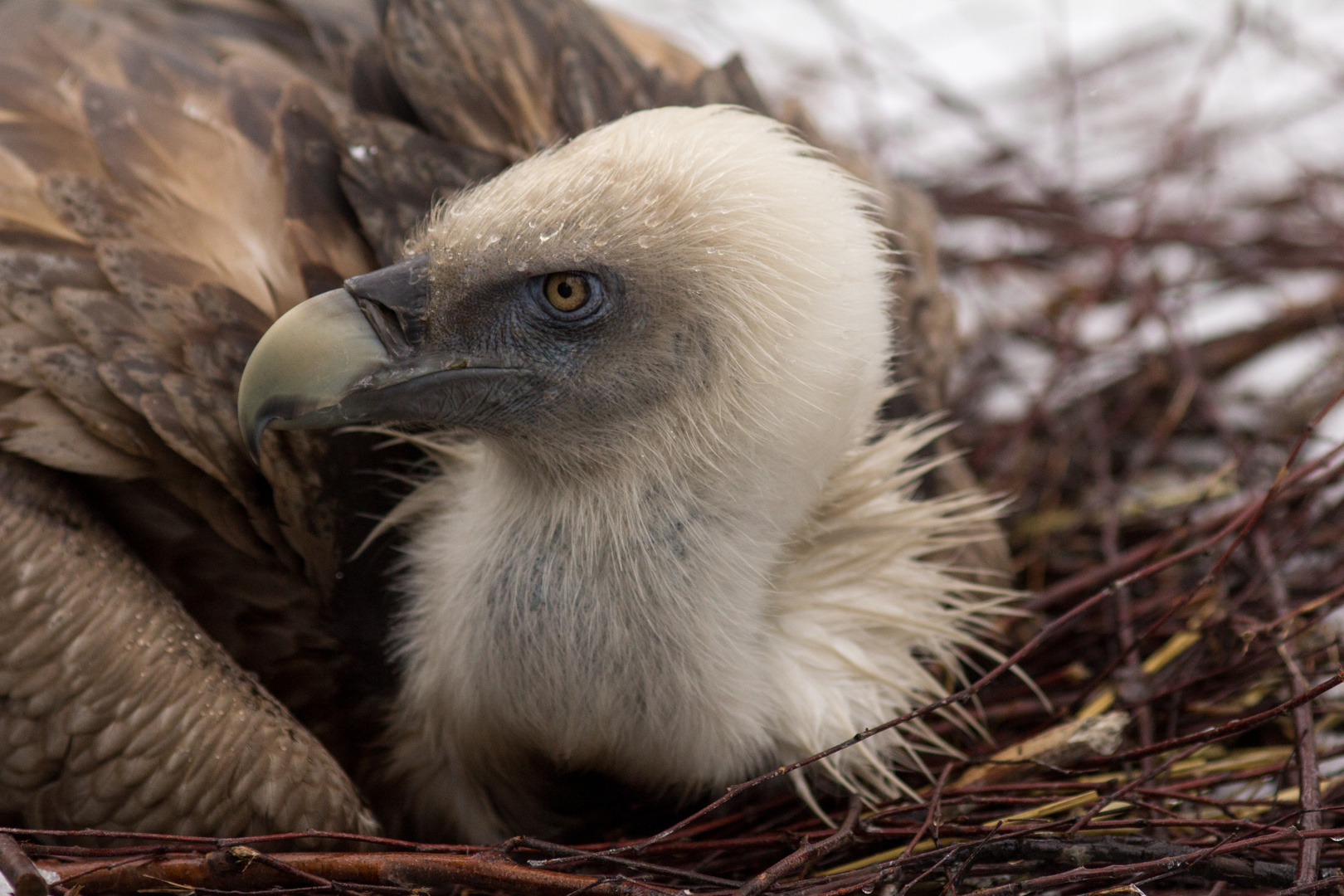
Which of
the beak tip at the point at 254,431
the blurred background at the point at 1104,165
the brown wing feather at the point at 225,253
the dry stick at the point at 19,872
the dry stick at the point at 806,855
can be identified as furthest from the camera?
the blurred background at the point at 1104,165

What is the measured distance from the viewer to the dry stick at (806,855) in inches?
73.6

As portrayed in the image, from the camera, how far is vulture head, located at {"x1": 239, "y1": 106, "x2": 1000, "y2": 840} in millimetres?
2016

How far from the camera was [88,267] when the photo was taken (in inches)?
89.3

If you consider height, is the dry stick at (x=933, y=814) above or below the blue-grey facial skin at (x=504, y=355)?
below

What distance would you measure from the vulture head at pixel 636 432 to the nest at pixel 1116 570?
0.21m

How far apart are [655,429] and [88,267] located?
3.32 ft

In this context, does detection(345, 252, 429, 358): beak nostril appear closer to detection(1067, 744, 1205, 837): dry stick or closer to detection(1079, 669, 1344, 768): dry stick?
detection(1067, 744, 1205, 837): dry stick

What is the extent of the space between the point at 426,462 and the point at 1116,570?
1.50 meters

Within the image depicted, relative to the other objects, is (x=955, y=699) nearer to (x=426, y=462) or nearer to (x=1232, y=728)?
(x=1232, y=728)

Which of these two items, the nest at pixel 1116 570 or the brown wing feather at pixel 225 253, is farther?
the brown wing feather at pixel 225 253

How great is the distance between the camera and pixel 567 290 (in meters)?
2.04

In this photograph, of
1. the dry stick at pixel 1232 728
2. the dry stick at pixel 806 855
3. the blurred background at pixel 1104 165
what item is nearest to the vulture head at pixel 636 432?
the dry stick at pixel 806 855

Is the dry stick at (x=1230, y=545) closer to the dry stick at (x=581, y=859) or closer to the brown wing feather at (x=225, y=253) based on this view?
the dry stick at (x=581, y=859)

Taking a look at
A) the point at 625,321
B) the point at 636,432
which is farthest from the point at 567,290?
the point at 636,432
